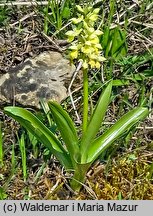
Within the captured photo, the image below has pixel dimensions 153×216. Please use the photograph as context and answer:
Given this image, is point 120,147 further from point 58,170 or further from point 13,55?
point 13,55

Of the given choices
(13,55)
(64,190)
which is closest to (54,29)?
(13,55)

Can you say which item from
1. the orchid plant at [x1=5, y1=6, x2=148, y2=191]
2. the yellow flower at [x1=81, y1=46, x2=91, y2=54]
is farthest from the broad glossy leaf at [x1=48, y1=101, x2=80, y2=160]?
the yellow flower at [x1=81, y1=46, x2=91, y2=54]


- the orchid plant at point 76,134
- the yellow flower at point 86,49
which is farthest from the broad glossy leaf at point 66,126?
the yellow flower at point 86,49

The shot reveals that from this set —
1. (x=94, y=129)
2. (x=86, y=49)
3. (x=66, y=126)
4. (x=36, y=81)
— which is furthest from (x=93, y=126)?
(x=36, y=81)

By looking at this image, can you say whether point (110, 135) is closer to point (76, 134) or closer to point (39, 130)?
point (76, 134)

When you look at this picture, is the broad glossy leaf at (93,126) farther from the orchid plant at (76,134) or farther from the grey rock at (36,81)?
the grey rock at (36,81)

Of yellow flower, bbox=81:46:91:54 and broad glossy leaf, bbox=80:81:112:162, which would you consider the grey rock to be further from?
yellow flower, bbox=81:46:91:54

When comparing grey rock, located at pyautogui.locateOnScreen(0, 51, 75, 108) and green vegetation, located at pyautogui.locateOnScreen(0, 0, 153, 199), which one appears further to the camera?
grey rock, located at pyautogui.locateOnScreen(0, 51, 75, 108)
